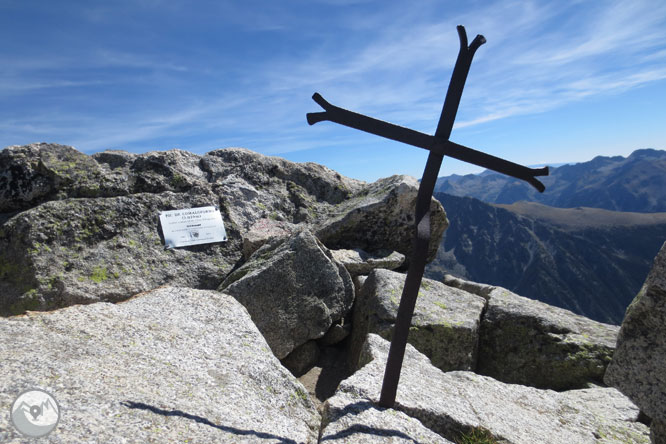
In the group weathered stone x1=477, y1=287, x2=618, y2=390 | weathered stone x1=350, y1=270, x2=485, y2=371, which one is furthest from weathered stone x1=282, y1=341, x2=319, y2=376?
weathered stone x1=477, y1=287, x2=618, y2=390

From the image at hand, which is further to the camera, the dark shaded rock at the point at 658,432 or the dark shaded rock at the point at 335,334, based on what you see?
the dark shaded rock at the point at 335,334

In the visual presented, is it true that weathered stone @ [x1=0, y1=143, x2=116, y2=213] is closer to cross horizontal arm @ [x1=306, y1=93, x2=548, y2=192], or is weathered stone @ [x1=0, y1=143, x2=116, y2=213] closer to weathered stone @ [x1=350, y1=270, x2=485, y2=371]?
weathered stone @ [x1=350, y1=270, x2=485, y2=371]

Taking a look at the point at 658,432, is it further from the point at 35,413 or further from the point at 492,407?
the point at 35,413

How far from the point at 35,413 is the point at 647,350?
7614mm

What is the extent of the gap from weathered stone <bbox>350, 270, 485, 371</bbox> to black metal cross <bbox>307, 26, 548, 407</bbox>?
138 inches

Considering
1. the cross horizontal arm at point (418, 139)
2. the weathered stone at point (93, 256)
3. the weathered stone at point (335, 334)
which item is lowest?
the weathered stone at point (335, 334)

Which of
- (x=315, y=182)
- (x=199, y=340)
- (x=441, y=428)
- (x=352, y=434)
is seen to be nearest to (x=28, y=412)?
(x=199, y=340)

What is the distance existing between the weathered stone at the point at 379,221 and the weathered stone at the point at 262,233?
1.06 m

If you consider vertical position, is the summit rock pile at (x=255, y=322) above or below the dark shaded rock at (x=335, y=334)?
above

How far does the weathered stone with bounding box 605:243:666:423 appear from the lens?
18.6 ft

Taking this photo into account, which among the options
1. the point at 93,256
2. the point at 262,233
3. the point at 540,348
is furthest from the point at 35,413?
the point at 540,348

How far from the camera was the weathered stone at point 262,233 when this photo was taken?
985 cm

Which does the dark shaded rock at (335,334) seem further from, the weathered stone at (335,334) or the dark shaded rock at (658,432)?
the dark shaded rock at (658,432)

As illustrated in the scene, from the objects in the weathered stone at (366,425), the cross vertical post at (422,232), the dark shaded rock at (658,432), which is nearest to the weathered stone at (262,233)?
the cross vertical post at (422,232)
